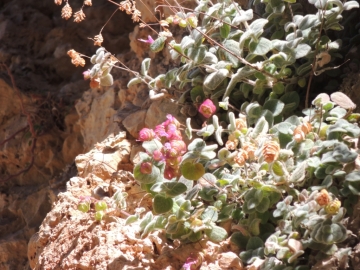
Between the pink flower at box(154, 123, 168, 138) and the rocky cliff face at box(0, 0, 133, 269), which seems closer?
the pink flower at box(154, 123, 168, 138)

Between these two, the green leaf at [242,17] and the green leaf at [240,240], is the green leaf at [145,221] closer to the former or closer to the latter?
the green leaf at [240,240]

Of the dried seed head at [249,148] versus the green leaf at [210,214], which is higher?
the dried seed head at [249,148]

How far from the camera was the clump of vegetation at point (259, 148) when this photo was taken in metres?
1.55

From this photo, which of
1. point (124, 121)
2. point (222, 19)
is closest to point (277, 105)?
point (222, 19)

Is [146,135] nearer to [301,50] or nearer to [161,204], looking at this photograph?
[161,204]

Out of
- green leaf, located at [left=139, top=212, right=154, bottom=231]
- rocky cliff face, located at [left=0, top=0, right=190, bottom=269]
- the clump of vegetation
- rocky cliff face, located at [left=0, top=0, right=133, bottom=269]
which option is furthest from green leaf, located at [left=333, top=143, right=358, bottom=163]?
rocky cliff face, located at [left=0, top=0, right=133, bottom=269]

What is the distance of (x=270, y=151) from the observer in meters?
1.49

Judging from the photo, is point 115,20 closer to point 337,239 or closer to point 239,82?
point 239,82

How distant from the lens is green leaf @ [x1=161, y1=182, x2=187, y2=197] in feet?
5.45

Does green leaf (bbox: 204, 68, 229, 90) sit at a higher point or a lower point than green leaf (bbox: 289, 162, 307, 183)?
higher

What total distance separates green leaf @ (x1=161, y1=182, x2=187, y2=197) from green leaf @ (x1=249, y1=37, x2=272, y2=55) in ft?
1.64

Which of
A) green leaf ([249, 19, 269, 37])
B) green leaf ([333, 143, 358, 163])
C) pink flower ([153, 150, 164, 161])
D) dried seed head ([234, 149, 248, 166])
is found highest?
green leaf ([249, 19, 269, 37])

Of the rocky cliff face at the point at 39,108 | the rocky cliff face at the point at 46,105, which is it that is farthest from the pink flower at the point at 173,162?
the rocky cliff face at the point at 39,108

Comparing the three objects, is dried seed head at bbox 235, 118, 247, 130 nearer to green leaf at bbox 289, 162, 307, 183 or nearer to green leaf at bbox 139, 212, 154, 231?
green leaf at bbox 289, 162, 307, 183
